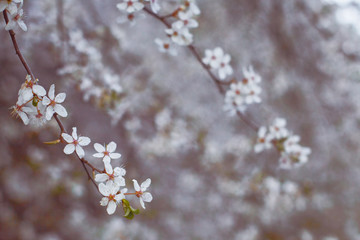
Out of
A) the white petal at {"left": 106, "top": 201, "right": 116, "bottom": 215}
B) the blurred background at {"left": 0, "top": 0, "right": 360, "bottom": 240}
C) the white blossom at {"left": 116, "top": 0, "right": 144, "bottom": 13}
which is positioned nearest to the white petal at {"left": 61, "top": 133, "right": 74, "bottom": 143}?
the white petal at {"left": 106, "top": 201, "right": 116, "bottom": 215}

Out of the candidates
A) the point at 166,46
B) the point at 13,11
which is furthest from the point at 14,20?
the point at 166,46

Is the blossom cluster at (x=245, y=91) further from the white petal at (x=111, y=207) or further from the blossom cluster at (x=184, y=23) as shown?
the white petal at (x=111, y=207)

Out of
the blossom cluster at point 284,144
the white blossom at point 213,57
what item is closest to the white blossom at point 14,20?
the white blossom at point 213,57

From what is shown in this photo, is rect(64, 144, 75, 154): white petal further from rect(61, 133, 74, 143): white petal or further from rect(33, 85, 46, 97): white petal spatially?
rect(33, 85, 46, 97): white petal

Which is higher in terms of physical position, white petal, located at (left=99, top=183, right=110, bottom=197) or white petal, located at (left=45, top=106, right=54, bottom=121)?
white petal, located at (left=45, top=106, right=54, bottom=121)

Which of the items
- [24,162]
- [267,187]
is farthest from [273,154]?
[24,162]

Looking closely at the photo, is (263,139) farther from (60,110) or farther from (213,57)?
(60,110)
